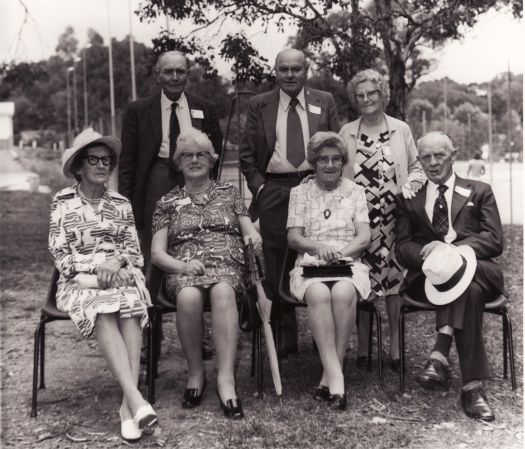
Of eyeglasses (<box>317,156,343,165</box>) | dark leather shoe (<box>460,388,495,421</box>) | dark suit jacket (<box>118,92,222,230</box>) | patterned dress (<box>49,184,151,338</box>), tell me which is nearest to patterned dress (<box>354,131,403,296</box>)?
eyeglasses (<box>317,156,343,165</box>)

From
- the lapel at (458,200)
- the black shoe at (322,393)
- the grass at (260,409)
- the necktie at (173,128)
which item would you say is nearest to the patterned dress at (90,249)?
the grass at (260,409)

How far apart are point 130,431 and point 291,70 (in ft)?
7.87

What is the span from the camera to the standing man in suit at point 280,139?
179 inches

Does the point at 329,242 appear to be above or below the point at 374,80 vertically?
below

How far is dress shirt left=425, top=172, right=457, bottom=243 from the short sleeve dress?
1.21ft

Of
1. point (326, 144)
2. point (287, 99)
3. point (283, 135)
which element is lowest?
point (326, 144)

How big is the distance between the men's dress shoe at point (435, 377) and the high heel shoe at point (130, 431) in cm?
145

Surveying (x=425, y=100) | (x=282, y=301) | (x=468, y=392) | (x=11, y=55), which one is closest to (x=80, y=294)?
(x=282, y=301)

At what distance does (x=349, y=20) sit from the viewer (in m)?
6.26

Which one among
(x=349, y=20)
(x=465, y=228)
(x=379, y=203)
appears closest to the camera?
(x=465, y=228)

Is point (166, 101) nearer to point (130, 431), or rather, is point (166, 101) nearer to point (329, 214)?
point (329, 214)

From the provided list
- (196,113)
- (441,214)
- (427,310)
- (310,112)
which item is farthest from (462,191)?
(196,113)

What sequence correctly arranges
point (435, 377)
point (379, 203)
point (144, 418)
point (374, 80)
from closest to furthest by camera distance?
point (144, 418) < point (435, 377) < point (374, 80) < point (379, 203)

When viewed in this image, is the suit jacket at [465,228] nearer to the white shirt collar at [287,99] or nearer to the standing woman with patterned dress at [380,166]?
the standing woman with patterned dress at [380,166]
